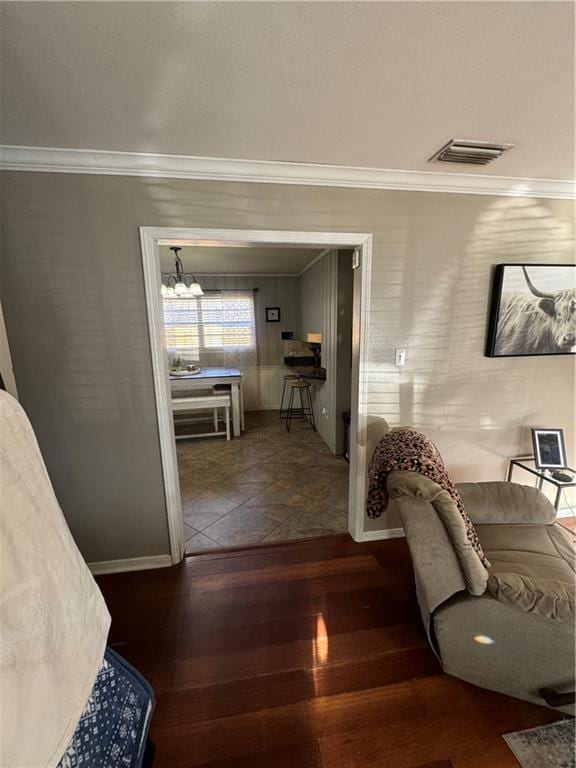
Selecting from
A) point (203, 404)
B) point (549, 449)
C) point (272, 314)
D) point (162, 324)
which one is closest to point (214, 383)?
point (203, 404)

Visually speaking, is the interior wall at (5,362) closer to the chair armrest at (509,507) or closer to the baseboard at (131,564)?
the baseboard at (131,564)

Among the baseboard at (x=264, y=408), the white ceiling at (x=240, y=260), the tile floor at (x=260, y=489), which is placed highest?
the white ceiling at (x=240, y=260)

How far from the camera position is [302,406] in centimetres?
530

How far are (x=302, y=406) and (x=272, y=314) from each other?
5.75 feet

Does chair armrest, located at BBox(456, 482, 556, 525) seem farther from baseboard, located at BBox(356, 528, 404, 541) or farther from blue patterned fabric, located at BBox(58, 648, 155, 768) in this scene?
blue patterned fabric, located at BBox(58, 648, 155, 768)

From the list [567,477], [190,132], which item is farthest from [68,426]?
[567,477]

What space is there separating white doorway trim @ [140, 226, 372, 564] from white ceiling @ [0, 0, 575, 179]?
38 cm

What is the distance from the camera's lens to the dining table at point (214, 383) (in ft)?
13.9

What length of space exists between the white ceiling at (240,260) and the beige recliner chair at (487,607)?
3018mm

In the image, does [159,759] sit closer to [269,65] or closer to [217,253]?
[269,65]

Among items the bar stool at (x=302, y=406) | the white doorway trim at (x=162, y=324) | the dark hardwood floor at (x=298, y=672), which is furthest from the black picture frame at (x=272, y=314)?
the dark hardwood floor at (x=298, y=672)

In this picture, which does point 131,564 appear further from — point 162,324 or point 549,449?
point 549,449

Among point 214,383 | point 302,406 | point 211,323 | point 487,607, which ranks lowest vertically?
point 302,406

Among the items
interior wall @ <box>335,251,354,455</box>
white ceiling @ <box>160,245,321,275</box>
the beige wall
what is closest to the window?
white ceiling @ <box>160,245,321,275</box>
